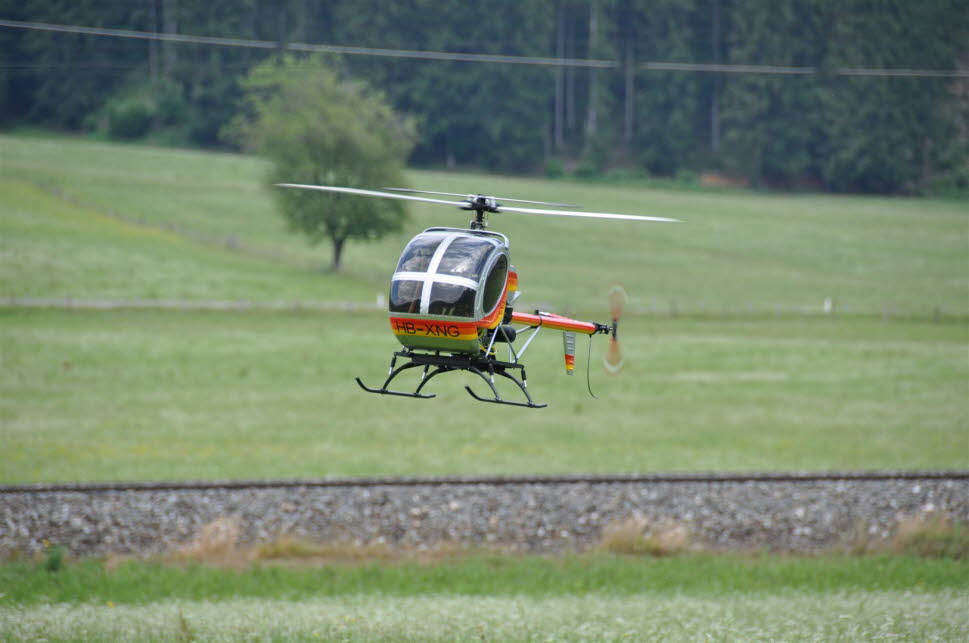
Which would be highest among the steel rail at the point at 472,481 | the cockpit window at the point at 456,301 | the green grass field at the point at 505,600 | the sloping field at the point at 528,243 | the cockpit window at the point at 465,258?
the cockpit window at the point at 465,258

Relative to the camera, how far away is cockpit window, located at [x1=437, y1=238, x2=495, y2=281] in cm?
1277

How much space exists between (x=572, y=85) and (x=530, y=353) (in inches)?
2645

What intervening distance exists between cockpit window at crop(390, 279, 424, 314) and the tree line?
94.1 meters

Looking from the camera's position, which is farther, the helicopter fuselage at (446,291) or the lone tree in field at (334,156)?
the lone tree in field at (334,156)

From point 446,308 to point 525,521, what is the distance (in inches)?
741

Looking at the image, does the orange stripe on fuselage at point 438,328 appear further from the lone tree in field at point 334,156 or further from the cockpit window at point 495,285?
the lone tree in field at point 334,156

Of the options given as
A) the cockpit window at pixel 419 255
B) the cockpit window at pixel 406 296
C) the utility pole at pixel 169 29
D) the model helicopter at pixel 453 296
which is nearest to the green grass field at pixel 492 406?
the model helicopter at pixel 453 296

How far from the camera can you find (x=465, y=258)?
12867 mm

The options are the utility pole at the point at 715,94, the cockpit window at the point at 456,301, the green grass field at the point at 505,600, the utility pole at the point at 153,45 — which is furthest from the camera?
the utility pole at the point at 153,45

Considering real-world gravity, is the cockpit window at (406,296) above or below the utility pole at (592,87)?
below

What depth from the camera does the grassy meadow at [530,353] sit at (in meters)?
39.8

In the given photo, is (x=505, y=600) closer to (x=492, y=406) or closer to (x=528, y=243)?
(x=492, y=406)

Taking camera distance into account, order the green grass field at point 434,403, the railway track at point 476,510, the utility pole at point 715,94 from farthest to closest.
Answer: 1. the utility pole at point 715,94
2. the green grass field at point 434,403
3. the railway track at point 476,510

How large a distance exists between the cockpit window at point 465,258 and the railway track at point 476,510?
59.9 ft
